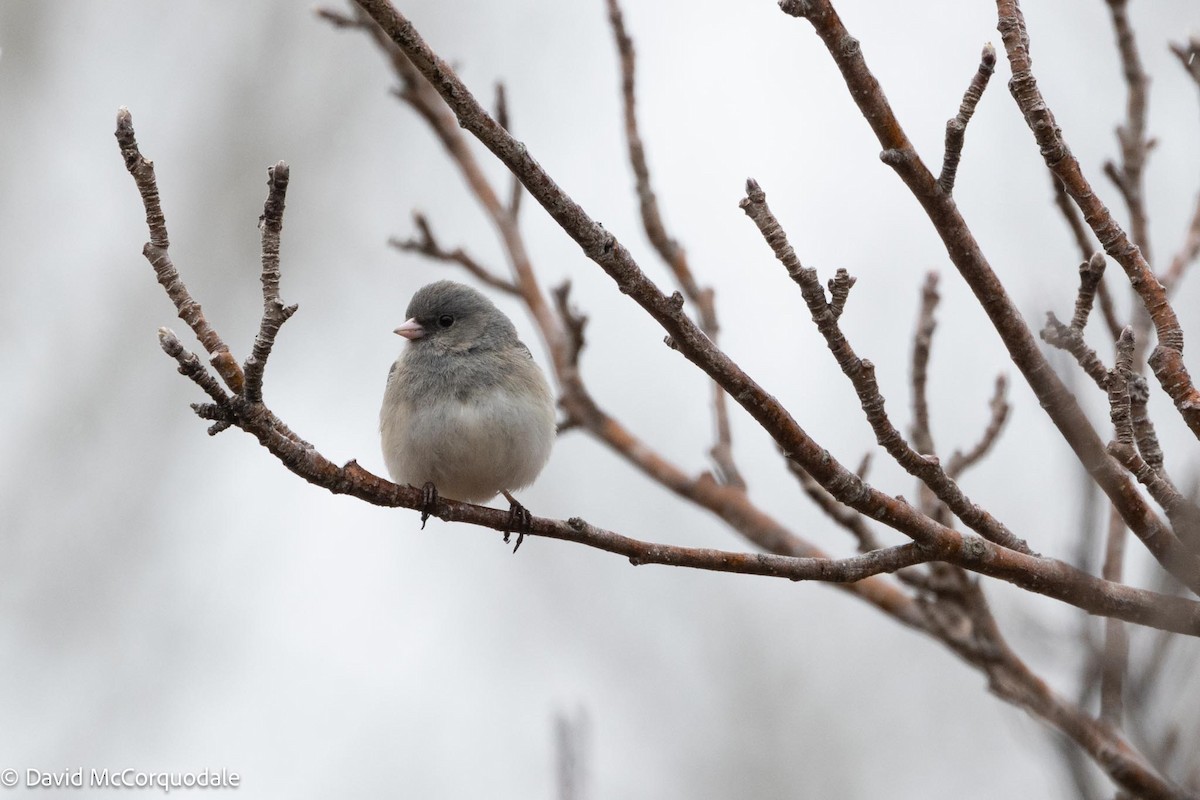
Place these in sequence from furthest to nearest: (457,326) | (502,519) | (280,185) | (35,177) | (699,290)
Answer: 1. (35,177)
2. (457,326)
3. (699,290)
4. (502,519)
5. (280,185)

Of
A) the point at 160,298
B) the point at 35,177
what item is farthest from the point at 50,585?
the point at 35,177

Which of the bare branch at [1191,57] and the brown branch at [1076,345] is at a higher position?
the bare branch at [1191,57]

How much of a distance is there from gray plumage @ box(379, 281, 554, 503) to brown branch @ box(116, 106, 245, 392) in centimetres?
150

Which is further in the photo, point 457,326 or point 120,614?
point 120,614

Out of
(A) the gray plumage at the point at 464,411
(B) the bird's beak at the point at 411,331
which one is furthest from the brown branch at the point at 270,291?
(B) the bird's beak at the point at 411,331

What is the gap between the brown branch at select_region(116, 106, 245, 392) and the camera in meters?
1.63

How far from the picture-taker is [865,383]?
1819 mm

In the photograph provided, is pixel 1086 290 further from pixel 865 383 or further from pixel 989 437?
pixel 989 437

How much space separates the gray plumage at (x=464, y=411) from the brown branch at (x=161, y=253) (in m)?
1.50

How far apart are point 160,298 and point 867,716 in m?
5.20

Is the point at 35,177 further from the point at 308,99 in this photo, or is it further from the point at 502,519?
the point at 502,519

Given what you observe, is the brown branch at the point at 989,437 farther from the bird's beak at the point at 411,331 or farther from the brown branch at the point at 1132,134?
the bird's beak at the point at 411,331

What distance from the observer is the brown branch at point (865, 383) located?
1711mm

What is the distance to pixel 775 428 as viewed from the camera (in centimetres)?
180
